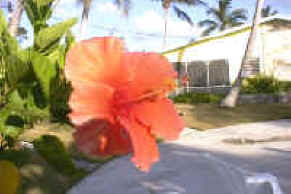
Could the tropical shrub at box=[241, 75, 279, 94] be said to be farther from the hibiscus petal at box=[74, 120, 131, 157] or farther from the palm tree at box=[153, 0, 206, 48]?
the hibiscus petal at box=[74, 120, 131, 157]

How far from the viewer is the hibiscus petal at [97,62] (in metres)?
0.32

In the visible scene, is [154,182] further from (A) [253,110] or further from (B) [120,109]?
(A) [253,110]

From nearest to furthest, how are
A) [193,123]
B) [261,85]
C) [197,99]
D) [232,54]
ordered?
[193,123] → [197,99] → [261,85] → [232,54]

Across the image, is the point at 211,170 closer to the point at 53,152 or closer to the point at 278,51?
the point at 53,152

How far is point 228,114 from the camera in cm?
1137

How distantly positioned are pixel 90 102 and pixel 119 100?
0.03 meters

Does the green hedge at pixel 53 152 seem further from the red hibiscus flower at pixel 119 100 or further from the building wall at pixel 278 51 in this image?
the building wall at pixel 278 51

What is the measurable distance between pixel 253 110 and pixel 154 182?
790 centimetres

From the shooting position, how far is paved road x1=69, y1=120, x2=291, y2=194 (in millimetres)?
4449

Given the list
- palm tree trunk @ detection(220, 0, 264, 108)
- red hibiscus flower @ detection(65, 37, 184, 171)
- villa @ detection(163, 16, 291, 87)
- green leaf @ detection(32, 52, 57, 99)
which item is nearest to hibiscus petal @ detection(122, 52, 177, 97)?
red hibiscus flower @ detection(65, 37, 184, 171)

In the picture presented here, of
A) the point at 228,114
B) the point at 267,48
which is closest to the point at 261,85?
the point at 267,48

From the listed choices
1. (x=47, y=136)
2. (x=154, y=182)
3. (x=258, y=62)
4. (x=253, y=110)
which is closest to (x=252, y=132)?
(x=253, y=110)

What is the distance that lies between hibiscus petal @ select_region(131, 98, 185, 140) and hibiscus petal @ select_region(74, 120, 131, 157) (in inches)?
1.0

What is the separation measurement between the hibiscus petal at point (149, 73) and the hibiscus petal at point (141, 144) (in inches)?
1.3
